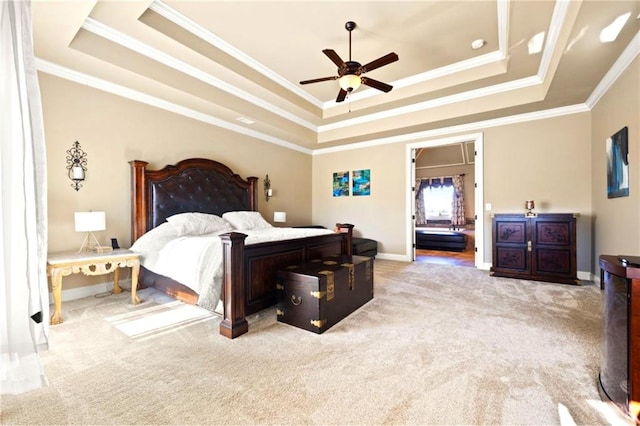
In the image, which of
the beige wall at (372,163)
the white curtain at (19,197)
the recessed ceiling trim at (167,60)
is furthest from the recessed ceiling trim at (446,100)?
the white curtain at (19,197)

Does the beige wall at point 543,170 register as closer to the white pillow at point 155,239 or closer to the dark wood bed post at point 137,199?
the white pillow at point 155,239

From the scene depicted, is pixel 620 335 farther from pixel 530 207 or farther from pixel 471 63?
pixel 471 63

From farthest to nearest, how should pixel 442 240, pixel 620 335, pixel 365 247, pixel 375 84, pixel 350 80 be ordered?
pixel 442 240, pixel 365 247, pixel 375 84, pixel 350 80, pixel 620 335

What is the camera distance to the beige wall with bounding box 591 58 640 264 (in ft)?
9.23

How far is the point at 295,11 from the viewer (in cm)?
300

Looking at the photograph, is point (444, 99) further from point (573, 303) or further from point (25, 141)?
point (25, 141)

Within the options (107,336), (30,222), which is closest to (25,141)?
(30,222)

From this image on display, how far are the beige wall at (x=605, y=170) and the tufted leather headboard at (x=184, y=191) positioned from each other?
5.15 meters

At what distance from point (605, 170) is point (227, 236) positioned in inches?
189

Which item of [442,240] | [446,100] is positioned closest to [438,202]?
[442,240]

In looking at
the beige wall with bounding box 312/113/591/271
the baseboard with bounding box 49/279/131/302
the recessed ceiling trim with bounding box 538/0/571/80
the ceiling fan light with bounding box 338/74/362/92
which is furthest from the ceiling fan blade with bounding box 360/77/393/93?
the baseboard with bounding box 49/279/131/302

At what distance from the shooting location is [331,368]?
6.24 feet

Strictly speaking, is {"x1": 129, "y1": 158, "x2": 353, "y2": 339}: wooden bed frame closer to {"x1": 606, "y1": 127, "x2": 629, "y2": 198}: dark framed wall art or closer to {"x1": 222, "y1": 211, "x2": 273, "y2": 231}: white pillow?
{"x1": 222, "y1": 211, "x2": 273, "y2": 231}: white pillow

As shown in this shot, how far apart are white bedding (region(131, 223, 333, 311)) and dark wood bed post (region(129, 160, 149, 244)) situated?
27 centimetres
